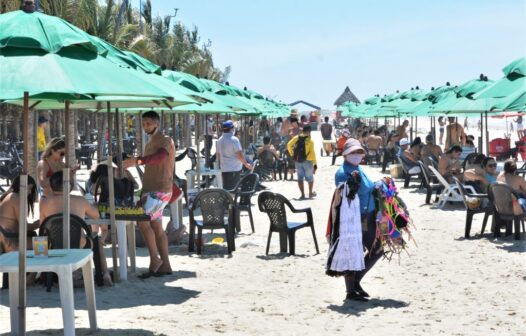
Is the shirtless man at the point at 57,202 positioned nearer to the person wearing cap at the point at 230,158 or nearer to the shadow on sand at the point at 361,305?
the shadow on sand at the point at 361,305

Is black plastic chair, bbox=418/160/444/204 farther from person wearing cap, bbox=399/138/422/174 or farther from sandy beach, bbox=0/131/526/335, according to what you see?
sandy beach, bbox=0/131/526/335

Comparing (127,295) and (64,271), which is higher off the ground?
(64,271)

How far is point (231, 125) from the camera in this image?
1454cm

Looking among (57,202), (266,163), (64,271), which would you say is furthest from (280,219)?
(266,163)

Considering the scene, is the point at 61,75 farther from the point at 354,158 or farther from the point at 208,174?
the point at 208,174

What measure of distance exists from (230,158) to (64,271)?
8.68 metres

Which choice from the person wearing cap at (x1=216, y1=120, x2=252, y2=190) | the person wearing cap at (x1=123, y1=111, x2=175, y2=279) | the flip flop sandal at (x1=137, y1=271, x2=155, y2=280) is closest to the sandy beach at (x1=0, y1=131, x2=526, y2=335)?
the flip flop sandal at (x1=137, y1=271, x2=155, y2=280)

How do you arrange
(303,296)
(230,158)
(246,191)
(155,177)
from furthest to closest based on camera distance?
(230,158), (246,191), (155,177), (303,296)

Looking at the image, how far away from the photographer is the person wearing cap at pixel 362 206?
7.99 metres

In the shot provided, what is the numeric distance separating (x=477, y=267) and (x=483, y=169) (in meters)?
3.42

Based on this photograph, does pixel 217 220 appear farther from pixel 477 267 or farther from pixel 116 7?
pixel 116 7

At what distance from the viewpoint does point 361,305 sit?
26.8 feet

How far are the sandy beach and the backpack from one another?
6057 mm

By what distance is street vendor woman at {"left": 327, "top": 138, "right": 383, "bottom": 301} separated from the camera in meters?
7.95
